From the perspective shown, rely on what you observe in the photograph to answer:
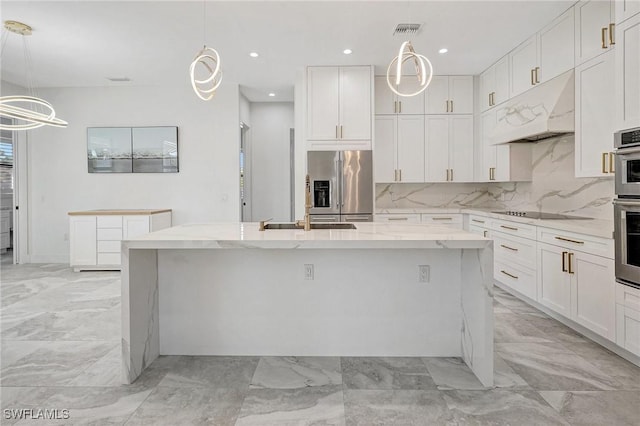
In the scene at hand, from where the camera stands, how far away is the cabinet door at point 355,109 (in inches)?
197

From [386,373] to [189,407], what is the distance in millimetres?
1151

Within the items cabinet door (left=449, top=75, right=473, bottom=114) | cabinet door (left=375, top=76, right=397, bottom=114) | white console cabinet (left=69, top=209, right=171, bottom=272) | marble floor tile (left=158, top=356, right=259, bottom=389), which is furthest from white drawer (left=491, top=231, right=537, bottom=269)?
white console cabinet (left=69, top=209, right=171, bottom=272)

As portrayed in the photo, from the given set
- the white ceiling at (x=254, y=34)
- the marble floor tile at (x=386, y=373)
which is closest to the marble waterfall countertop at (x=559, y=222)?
the marble floor tile at (x=386, y=373)

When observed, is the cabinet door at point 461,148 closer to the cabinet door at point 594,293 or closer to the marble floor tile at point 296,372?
the cabinet door at point 594,293

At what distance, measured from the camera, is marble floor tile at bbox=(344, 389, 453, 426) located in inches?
72.0

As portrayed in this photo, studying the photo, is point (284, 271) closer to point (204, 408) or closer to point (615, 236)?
point (204, 408)

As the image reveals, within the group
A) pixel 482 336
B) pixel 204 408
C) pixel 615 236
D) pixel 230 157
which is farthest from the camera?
pixel 230 157

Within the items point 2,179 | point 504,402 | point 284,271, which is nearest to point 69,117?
point 2,179

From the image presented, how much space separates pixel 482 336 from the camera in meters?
2.18

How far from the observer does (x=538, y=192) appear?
448 centimetres

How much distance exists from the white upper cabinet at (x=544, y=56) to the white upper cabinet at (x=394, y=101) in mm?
1246

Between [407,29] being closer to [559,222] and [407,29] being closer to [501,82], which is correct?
[501,82]

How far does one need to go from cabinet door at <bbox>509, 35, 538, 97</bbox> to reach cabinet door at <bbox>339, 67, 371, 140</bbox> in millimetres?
1725

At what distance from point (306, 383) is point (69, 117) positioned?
5.90 meters
